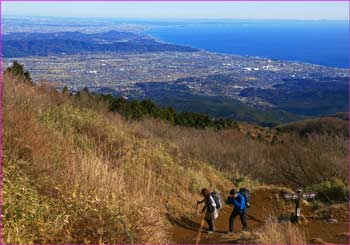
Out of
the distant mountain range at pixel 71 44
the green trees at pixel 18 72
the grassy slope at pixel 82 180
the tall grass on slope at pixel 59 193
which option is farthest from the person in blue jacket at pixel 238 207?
the distant mountain range at pixel 71 44

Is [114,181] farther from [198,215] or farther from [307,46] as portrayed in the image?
[307,46]

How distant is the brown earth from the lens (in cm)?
729

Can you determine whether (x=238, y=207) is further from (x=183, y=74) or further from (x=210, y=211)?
(x=183, y=74)

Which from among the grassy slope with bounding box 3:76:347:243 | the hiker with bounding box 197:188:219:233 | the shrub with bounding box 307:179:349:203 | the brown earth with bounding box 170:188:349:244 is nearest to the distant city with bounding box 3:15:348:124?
the grassy slope with bounding box 3:76:347:243

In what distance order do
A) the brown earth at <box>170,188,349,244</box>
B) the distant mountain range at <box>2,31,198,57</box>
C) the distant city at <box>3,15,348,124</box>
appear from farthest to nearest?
the distant city at <box>3,15,348,124</box> < the distant mountain range at <box>2,31,198,57</box> < the brown earth at <box>170,188,349,244</box>

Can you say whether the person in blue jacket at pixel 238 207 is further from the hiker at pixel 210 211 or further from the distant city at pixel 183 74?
the distant city at pixel 183 74

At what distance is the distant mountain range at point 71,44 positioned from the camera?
46500 millimetres

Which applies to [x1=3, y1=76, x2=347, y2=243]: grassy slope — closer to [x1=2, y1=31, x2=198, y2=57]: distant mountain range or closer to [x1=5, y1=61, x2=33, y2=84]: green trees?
[x1=5, y1=61, x2=33, y2=84]: green trees

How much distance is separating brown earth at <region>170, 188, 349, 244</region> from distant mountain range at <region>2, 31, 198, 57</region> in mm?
28452

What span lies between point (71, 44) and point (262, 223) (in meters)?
72.8

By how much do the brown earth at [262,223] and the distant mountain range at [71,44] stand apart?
28.5 metres

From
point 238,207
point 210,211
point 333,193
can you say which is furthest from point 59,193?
point 333,193

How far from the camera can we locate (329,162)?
59.7 feet

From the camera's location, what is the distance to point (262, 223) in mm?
10031
